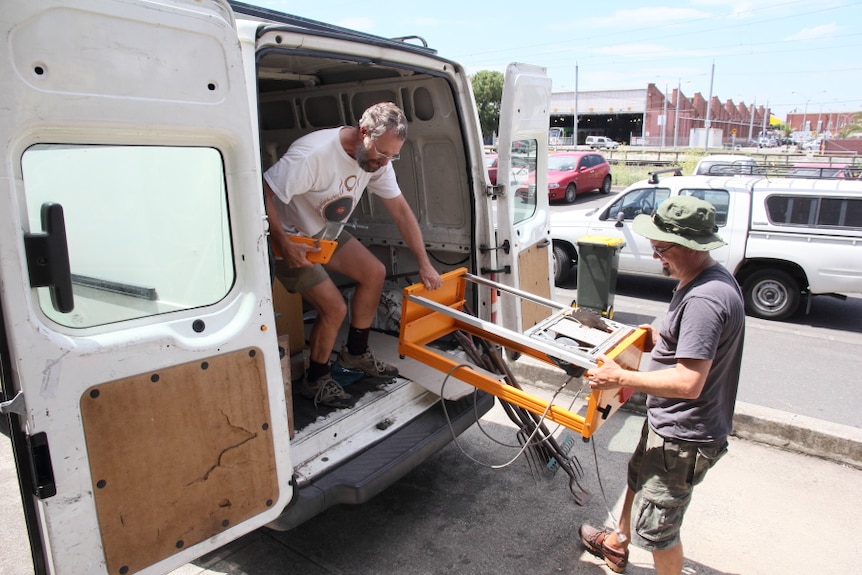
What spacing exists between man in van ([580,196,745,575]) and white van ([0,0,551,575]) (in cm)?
120

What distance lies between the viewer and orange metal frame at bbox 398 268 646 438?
273 cm

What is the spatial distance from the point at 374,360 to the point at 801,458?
2902mm

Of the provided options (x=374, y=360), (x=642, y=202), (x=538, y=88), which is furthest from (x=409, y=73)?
(x=642, y=202)

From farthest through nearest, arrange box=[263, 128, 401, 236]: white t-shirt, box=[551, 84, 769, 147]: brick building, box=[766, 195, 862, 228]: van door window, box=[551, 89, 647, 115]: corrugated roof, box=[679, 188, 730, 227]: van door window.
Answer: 1. box=[551, 89, 647, 115]: corrugated roof
2. box=[551, 84, 769, 147]: brick building
3. box=[679, 188, 730, 227]: van door window
4. box=[766, 195, 862, 228]: van door window
5. box=[263, 128, 401, 236]: white t-shirt

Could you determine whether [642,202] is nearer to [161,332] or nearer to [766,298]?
[766,298]

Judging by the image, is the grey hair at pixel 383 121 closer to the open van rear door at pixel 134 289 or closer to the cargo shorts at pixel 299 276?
the cargo shorts at pixel 299 276

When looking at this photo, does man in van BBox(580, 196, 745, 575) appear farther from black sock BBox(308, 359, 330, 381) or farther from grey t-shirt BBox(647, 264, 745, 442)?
black sock BBox(308, 359, 330, 381)

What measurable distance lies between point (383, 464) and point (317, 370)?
73 cm

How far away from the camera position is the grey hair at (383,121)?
2994 millimetres

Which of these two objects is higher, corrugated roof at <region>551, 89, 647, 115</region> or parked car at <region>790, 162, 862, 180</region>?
corrugated roof at <region>551, 89, 647, 115</region>

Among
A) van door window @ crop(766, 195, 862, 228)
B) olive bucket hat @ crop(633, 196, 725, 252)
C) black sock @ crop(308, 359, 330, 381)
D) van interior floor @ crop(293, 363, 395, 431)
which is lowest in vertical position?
van interior floor @ crop(293, 363, 395, 431)

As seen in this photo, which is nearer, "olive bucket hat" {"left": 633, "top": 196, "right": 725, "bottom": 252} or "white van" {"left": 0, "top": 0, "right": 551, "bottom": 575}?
"white van" {"left": 0, "top": 0, "right": 551, "bottom": 575}

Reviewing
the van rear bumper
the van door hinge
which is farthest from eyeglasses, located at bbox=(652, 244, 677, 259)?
the van door hinge

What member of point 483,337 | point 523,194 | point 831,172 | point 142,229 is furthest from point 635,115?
point 142,229
